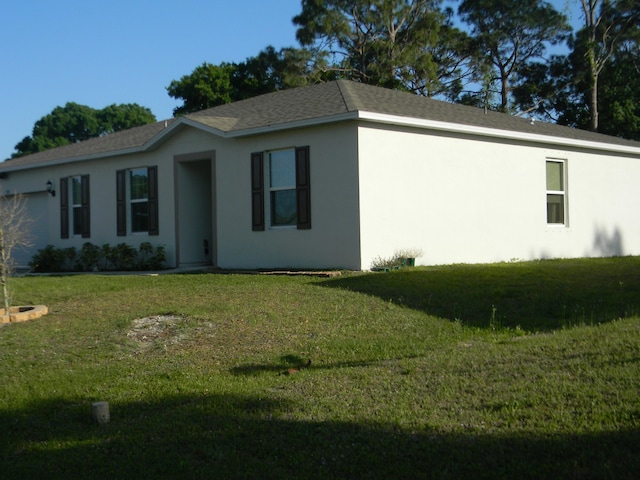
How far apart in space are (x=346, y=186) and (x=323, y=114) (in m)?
1.55

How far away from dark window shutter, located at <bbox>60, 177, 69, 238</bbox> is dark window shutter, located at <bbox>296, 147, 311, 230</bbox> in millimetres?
8988

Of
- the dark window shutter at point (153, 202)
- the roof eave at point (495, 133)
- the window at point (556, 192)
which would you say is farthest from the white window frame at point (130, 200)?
the window at point (556, 192)

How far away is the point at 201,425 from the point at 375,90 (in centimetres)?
1322

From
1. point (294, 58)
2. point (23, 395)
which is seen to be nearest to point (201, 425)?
point (23, 395)

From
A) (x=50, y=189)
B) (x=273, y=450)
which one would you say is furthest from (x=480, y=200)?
(x=50, y=189)

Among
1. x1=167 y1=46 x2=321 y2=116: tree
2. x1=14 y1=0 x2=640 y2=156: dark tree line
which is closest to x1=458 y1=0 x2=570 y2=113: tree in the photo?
x1=14 y1=0 x2=640 y2=156: dark tree line

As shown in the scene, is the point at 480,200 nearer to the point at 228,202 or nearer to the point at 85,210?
the point at 228,202

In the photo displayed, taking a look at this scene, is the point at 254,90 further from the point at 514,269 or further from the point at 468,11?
the point at 514,269

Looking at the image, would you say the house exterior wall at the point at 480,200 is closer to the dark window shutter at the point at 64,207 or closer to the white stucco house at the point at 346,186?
the white stucco house at the point at 346,186

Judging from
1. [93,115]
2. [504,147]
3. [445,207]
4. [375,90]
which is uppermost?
[93,115]

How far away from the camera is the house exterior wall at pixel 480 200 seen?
1432cm

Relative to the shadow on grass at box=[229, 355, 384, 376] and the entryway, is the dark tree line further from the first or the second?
the shadow on grass at box=[229, 355, 384, 376]

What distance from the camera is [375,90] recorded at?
1742 centimetres

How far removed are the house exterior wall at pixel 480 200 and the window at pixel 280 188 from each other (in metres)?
1.46
